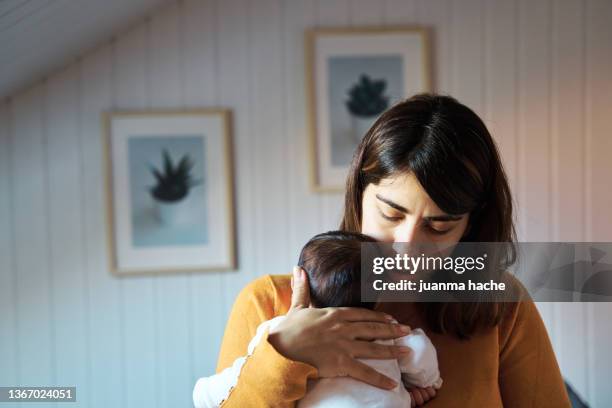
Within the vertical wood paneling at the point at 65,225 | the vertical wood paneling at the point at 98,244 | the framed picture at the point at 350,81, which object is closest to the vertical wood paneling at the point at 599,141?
the framed picture at the point at 350,81

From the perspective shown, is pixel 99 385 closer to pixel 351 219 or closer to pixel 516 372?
pixel 351 219

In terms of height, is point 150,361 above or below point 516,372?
below

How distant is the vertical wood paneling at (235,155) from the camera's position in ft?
5.19

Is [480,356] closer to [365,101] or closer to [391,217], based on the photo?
[391,217]

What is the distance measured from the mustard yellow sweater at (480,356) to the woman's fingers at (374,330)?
8 cm

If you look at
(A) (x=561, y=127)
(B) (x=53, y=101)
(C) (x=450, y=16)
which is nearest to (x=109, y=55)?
(B) (x=53, y=101)

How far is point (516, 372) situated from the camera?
74 centimetres

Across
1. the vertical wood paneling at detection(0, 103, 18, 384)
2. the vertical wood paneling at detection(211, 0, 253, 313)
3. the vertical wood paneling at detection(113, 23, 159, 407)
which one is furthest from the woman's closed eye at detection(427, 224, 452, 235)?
the vertical wood paneling at detection(0, 103, 18, 384)

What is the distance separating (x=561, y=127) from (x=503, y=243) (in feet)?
3.77

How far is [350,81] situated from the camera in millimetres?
1621

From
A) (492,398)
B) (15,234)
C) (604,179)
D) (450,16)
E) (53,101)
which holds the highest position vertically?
(450,16)

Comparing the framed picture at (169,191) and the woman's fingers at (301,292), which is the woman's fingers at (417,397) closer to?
the woman's fingers at (301,292)

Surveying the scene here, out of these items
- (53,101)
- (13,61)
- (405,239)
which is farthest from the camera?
(53,101)

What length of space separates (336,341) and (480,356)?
26 centimetres
